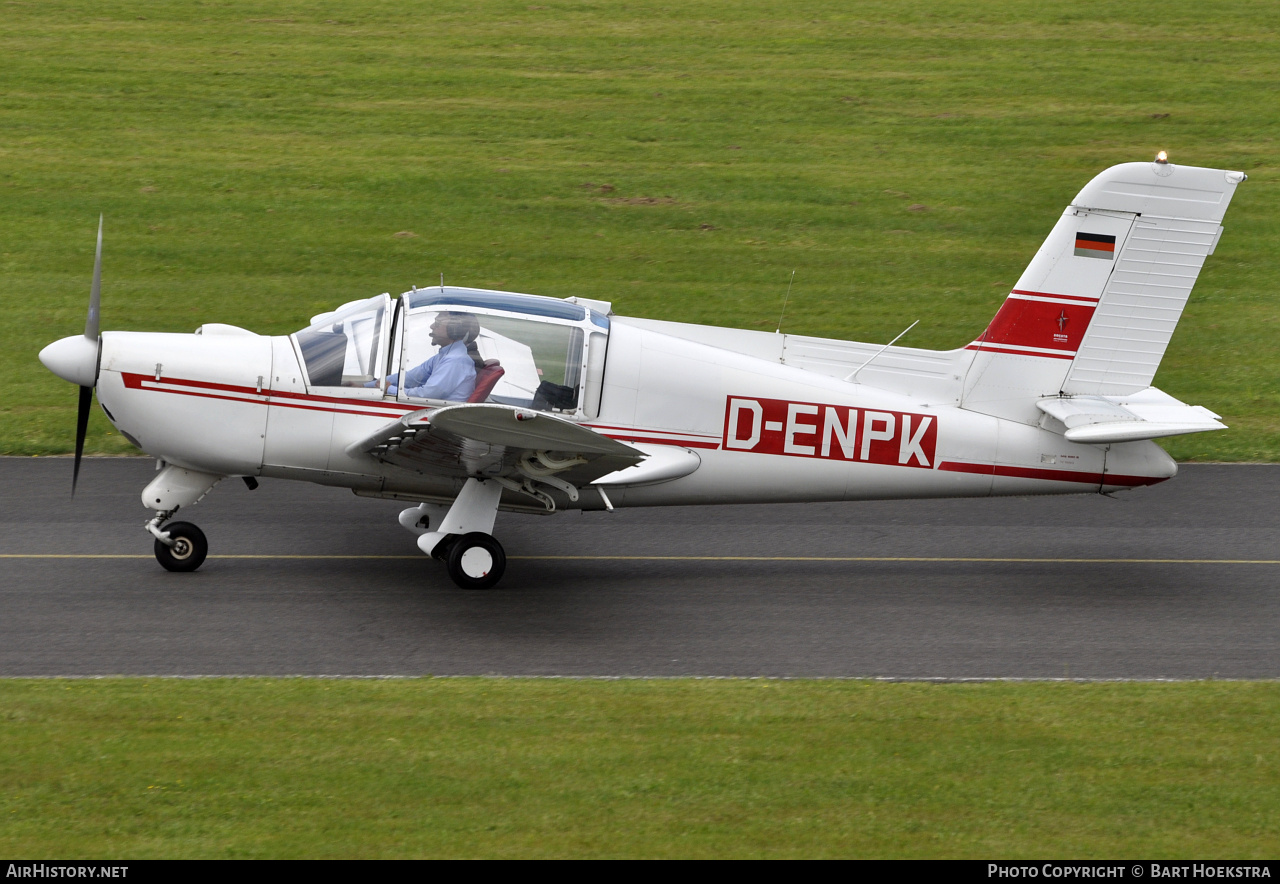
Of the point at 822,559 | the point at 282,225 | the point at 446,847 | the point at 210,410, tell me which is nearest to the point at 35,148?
the point at 282,225

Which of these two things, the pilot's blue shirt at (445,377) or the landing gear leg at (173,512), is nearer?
the pilot's blue shirt at (445,377)

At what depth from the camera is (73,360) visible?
33.9ft

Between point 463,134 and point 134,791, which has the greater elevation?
point 463,134

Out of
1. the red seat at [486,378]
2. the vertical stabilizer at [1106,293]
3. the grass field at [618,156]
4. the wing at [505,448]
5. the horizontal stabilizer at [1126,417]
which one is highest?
the grass field at [618,156]

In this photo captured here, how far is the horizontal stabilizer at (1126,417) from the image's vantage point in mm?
10883

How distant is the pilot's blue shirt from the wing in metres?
0.18

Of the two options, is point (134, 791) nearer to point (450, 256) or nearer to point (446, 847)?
point (446, 847)

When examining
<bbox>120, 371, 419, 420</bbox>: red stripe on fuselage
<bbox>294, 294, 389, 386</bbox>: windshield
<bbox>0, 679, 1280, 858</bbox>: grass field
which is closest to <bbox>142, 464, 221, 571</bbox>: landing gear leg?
<bbox>120, 371, 419, 420</bbox>: red stripe on fuselage

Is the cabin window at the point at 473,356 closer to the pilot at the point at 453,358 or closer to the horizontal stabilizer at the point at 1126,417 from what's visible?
the pilot at the point at 453,358

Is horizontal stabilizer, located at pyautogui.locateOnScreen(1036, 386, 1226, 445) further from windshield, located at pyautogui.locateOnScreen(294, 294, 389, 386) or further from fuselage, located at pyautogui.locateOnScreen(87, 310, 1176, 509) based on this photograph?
windshield, located at pyautogui.locateOnScreen(294, 294, 389, 386)

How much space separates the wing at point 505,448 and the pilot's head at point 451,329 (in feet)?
1.85

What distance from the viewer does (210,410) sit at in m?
10.6

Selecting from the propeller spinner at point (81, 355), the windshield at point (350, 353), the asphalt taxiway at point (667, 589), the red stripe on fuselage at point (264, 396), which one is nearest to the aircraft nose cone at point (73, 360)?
the propeller spinner at point (81, 355)

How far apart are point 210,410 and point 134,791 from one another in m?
4.12
